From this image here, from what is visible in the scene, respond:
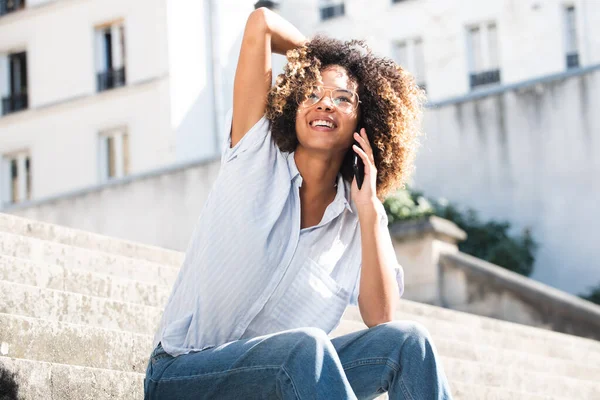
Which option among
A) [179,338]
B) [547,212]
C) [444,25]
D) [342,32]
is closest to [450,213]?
[547,212]

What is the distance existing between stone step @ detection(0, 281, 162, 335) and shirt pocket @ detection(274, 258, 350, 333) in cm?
136

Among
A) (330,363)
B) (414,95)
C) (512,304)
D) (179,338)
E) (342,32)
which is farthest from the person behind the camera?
(342,32)

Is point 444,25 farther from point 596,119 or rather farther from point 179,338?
point 179,338

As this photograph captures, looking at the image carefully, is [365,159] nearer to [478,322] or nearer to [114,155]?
→ [478,322]

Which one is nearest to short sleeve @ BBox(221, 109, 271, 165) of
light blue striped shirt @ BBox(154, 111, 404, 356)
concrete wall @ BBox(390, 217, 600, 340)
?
light blue striped shirt @ BBox(154, 111, 404, 356)

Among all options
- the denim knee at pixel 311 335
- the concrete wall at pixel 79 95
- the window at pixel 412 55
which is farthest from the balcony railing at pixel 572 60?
the denim knee at pixel 311 335

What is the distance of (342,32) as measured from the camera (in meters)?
20.1

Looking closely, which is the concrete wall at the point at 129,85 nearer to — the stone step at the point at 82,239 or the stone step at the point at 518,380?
the stone step at the point at 82,239

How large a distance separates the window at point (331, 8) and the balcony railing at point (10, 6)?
19.5 ft

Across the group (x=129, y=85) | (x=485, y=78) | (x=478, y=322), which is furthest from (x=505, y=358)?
(x=129, y=85)

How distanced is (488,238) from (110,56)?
9.24 meters

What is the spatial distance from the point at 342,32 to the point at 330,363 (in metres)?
17.7

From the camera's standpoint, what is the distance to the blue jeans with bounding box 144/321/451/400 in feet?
9.18

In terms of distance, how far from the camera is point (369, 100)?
3.59 meters
